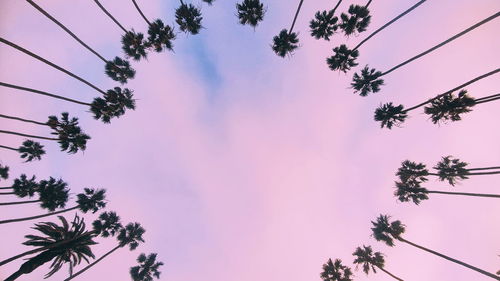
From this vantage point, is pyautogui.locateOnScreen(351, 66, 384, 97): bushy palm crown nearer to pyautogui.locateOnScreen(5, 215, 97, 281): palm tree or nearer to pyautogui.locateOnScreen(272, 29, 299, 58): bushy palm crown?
pyautogui.locateOnScreen(272, 29, 299, 58): bushy palm crown

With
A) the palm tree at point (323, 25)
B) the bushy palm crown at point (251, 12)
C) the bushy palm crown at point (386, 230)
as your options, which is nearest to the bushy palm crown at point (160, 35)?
the bushy palm crown at point (251, 12)

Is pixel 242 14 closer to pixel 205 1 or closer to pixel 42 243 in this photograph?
pixel 205 1

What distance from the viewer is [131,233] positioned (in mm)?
24406

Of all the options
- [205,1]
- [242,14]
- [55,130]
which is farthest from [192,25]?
[55,130]

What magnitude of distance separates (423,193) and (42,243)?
89.3ft

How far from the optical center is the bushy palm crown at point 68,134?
18094mm

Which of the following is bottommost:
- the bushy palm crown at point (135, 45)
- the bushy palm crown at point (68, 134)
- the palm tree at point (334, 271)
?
the palm tree at point (334, 271)

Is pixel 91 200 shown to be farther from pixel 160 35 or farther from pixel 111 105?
pixel 160 35

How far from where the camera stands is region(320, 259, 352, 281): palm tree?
21.5 meters

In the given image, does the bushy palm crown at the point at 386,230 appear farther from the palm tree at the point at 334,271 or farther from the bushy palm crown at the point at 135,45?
the bushy palm crown at the point at 135,45

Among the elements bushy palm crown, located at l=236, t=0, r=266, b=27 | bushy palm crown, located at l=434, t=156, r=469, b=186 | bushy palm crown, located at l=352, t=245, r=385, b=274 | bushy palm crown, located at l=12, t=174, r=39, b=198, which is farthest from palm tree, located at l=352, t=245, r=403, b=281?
bushy palm crown, located at l=12, t=174, r=39, b=198

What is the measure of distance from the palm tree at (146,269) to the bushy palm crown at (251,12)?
26.2 metres

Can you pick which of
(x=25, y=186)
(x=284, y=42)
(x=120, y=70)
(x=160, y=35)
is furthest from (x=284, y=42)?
(x=25, y=186)

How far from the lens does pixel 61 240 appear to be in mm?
13211
